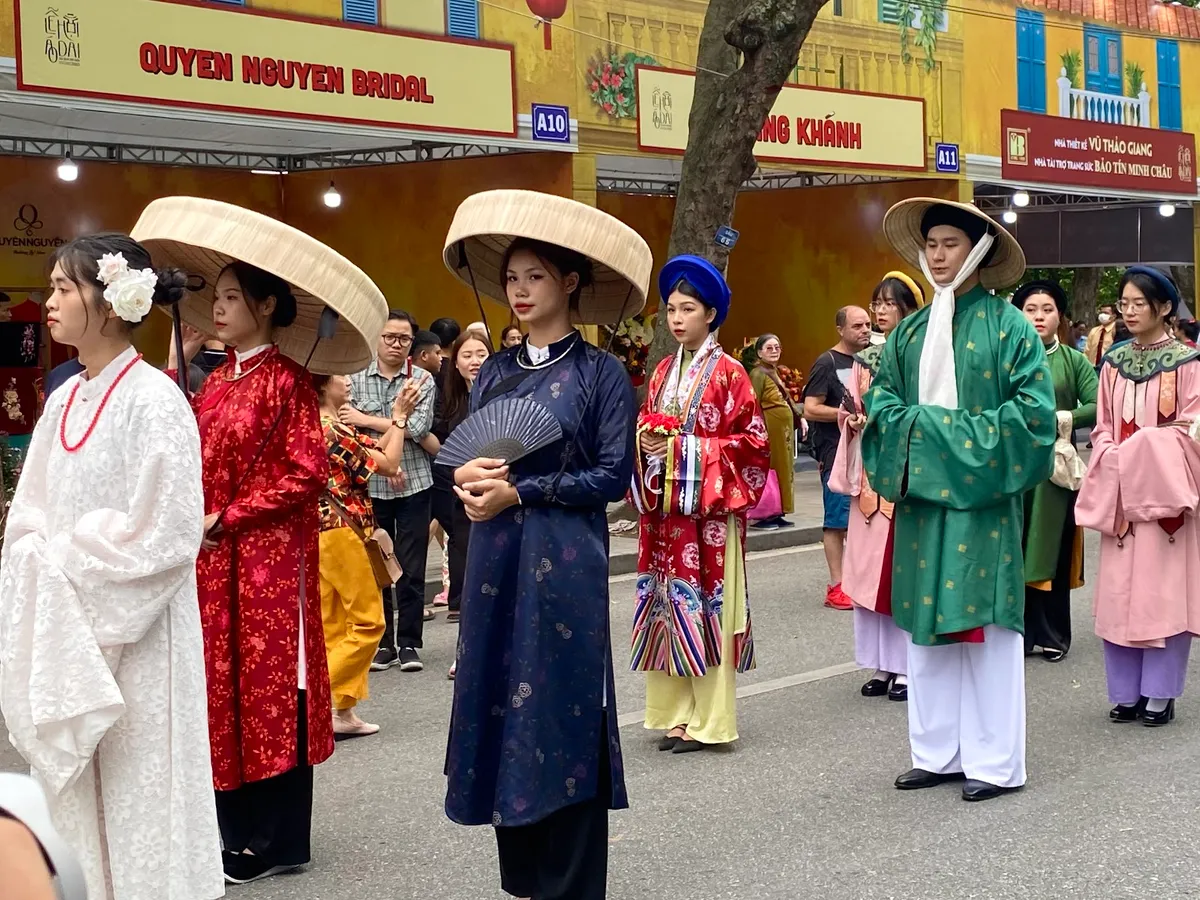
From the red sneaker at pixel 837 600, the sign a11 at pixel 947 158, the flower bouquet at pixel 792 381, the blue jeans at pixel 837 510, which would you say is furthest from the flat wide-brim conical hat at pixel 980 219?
the sign a11 at pixel 947 158

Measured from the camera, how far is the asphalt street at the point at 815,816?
474 cm

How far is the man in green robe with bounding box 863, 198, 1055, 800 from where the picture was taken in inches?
216

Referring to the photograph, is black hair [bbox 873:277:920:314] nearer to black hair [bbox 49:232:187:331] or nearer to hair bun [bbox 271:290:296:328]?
Answer: hair bun [bbox 271:290:296:328]

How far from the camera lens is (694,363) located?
6348mm

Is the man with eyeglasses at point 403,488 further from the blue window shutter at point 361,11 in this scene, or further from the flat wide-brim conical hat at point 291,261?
the blue window shutter at point 361,11

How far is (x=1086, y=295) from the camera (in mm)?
28359

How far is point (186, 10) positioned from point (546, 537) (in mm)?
9296

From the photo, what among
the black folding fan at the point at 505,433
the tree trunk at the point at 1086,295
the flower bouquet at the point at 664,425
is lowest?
the flower bouquet at the point at 664,425

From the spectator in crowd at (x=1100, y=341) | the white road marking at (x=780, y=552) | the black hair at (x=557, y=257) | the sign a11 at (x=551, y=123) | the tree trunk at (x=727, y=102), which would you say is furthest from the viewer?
the spectator in crowd at (x=1100, y=341)

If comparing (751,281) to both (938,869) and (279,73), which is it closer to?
(279,73)

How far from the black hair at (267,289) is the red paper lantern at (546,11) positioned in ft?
35.4

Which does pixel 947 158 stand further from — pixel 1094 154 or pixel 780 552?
pixel 780 552

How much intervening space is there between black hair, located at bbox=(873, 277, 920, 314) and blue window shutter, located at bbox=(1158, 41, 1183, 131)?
54.6 ft

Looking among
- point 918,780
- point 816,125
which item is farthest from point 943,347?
point 816,125
